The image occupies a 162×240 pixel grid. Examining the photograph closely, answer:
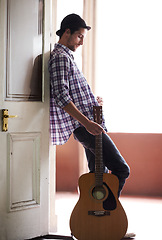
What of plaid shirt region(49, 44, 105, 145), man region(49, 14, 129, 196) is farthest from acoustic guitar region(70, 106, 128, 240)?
plaid shirt region(49, 44, 105, 145)

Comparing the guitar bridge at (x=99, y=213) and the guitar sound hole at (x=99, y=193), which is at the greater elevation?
the guitar sound hole at (x=99, y=193)

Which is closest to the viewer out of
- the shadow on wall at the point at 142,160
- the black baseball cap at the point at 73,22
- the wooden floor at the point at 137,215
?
the black baseball cap at the point at 73,22

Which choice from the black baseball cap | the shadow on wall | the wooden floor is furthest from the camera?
the shadow on wall

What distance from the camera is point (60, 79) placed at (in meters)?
2.28

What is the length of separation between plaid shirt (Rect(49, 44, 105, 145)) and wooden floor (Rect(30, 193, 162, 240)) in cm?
80

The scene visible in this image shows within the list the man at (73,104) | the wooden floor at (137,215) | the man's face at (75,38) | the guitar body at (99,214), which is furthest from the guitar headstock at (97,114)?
the wooden floor at (137,215)

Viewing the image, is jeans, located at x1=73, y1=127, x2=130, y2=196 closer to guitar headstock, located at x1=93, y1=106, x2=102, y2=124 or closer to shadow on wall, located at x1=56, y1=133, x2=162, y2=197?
guitar headstock, located at x1=93, y1=106, x2=102, y2=124

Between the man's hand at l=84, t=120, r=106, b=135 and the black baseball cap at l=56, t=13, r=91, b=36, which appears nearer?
the man's hand at l=84, t=120, r=106, b=135

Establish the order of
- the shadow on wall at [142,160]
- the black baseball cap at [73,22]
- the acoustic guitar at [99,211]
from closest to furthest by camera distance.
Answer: the acoustic guitar at [99,211] → the black baseball cap at [73,22] → the shadow on wall at [142,160]

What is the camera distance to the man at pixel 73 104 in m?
2.26

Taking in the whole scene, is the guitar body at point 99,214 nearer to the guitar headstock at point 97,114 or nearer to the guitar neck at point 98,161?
the guitar neck at point 98,161

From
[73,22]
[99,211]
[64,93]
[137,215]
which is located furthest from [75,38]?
[137,215]

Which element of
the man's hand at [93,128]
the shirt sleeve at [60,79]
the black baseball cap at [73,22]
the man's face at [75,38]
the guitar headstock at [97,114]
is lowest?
the man's hand at [93,128]

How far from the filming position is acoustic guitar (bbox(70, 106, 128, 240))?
224 centimetres
